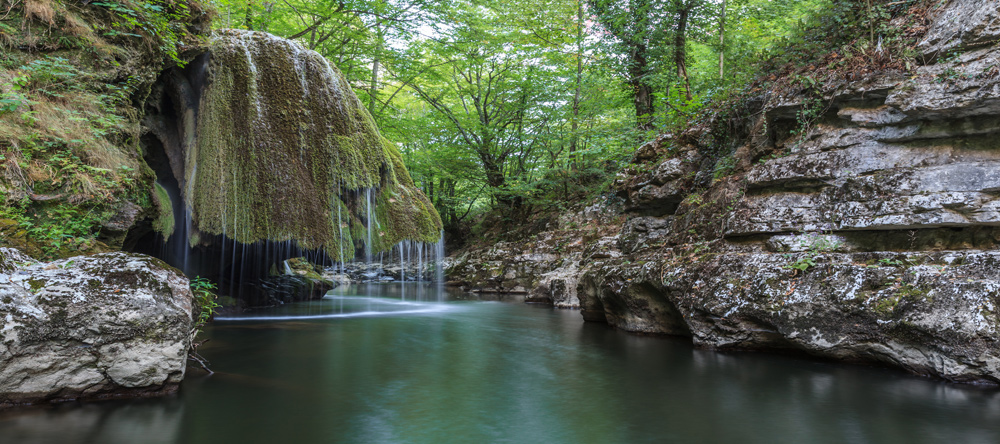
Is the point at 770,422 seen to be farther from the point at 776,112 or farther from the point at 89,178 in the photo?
the point at 89,178

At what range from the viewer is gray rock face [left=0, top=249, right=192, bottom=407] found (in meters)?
3.41

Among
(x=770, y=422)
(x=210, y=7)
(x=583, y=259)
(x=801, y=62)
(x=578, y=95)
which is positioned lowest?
(x=770, y=422)

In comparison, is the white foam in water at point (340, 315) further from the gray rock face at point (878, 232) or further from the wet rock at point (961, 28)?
the wet rock at point (961, 28)

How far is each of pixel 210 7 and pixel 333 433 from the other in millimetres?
7332

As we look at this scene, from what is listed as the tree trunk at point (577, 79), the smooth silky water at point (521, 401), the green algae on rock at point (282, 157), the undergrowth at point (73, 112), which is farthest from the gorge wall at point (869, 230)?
the tree trunk at point (577, 79)

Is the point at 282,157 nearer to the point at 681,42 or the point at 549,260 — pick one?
the point at 549,260

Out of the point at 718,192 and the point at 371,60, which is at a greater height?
the point at 371,60

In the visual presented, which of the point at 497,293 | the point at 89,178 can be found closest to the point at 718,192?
the point at 89,178

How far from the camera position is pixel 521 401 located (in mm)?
4480

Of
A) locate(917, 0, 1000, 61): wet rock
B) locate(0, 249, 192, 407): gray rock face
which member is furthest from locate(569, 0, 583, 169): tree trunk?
locate(0, 249, 192, 407): gray rock face

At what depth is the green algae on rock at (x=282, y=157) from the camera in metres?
7.71

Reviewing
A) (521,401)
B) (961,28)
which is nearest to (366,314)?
(521,401)

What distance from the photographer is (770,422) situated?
3.84 m

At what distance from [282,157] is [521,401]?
605cm
